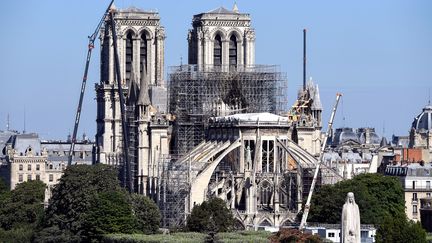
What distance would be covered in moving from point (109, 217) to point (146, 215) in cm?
468

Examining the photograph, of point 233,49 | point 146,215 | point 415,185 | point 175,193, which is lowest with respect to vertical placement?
point 146,215

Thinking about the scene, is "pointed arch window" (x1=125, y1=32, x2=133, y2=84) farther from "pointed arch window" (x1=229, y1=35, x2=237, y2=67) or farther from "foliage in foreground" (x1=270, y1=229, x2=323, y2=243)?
"foliage in foreground" (x1=270, y1=229, x2=323, y2=243)

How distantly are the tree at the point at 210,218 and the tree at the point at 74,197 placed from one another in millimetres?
6873

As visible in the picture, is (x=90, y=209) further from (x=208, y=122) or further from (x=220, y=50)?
(x=220, y=50)

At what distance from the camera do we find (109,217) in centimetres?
13562

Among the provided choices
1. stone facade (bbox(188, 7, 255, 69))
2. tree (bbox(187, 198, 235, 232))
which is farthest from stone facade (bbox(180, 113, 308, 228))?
stone facade (bbox(188, 7, 255, 69))

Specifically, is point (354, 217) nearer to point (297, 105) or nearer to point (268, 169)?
point (268, 169)

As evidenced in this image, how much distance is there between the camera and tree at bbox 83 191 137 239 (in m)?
136

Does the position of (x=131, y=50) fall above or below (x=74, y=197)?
above

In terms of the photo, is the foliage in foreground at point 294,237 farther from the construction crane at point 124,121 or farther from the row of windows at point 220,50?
the row of windows at point 220,50

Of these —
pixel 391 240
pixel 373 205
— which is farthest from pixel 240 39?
pixel 391 240

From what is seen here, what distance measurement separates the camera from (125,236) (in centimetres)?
13038

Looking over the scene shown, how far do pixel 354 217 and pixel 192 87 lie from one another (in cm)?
6664

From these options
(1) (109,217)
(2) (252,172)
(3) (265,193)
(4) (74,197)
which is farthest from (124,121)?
(1) (109,217)
